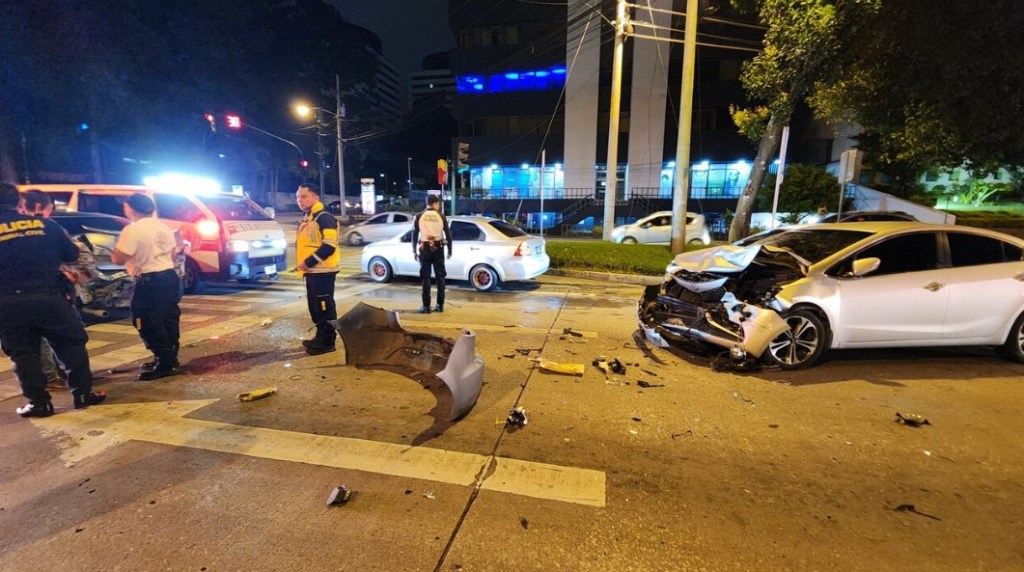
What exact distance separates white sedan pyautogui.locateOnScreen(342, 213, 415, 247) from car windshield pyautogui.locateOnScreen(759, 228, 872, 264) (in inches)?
573

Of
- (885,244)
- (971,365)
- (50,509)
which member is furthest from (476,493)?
(971,365)

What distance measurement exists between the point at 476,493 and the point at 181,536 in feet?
5.15

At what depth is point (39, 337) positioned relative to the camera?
3980 mm

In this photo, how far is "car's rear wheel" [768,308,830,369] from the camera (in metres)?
5.02

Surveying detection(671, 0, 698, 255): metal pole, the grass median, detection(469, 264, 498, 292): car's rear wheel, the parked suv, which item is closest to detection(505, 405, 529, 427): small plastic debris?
detection(469, 264, 498, 292): car's rear wheel

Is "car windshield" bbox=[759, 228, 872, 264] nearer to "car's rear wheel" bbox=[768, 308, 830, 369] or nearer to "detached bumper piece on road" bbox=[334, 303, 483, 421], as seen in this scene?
"car's rear wheel" bbox=[768, 308, 830, 369]

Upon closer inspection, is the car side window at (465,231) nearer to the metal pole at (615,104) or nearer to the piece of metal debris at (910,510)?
the metal pole at (615,104)

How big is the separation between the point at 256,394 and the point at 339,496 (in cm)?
203

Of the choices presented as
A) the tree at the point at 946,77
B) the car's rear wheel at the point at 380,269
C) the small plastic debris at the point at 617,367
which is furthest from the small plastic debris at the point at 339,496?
the tree at the point at 946,77

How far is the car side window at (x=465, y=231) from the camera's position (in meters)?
9.99

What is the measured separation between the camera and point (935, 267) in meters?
5.16

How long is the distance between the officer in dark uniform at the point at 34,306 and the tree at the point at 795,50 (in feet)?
44.3

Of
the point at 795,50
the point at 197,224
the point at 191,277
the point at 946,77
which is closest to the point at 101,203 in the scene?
the point at 197,224

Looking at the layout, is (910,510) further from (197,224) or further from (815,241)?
(197,224)
